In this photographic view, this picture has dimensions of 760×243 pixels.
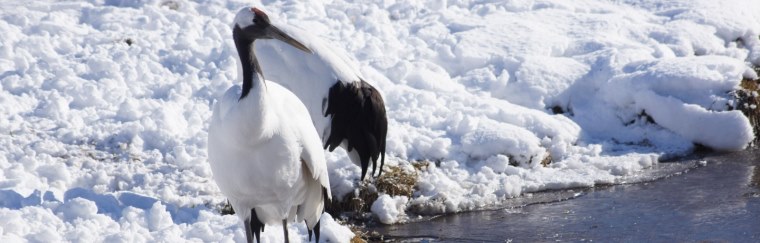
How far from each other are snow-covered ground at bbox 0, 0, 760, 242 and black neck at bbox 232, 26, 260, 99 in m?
1.22

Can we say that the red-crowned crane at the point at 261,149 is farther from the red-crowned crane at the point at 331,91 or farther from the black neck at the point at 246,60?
the red-crowned crane at the point at 331,91

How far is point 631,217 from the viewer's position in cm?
693

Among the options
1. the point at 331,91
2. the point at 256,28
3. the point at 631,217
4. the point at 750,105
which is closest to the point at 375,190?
the point at 331,91

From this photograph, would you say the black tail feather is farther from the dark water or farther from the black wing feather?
the black wing feather

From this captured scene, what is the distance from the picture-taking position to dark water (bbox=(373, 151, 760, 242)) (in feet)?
21.5

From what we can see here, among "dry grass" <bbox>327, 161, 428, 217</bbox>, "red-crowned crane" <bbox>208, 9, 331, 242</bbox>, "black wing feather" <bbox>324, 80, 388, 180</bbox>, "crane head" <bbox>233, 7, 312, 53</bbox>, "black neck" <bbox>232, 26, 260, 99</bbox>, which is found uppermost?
"crane head" <bbox>233, 7, 312, 53</bbox>

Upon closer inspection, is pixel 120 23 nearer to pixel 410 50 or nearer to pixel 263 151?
pixel 410 50

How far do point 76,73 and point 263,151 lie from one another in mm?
3524

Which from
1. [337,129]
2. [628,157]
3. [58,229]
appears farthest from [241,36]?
[628,157]

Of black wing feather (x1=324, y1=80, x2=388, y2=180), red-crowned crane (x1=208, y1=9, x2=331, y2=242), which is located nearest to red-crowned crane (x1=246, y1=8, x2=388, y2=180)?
black wing feather (x1=324, y1=80, x2=388, y2=180)

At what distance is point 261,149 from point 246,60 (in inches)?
18.4

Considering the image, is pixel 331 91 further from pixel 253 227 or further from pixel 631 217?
pixel 631 217

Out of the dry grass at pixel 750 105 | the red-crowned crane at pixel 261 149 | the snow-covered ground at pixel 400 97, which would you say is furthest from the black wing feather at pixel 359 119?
the dry grass at pixel 750 105

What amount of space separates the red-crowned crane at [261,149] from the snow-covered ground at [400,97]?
16.2 inches
